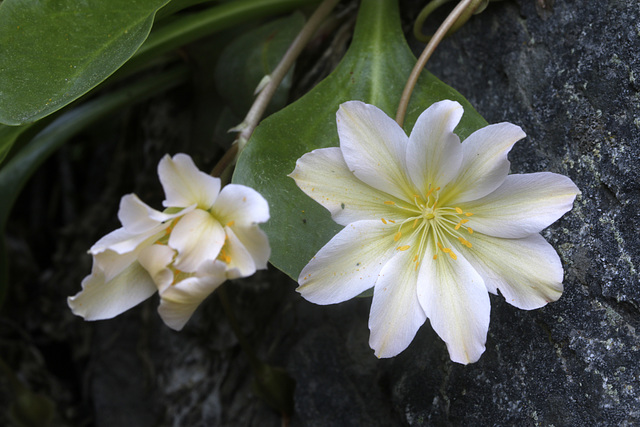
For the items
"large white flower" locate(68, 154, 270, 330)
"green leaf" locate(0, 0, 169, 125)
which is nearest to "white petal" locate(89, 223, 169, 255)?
"large white flower" locate(68, 154, 270, 330)

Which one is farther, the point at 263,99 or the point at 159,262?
the point at 263,99

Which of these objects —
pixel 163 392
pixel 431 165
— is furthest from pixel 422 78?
pixel 163 392

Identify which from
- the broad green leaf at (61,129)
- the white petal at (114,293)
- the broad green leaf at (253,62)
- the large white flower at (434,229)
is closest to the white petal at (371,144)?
the large white flower at (434,229)

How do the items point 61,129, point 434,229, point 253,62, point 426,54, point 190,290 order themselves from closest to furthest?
point 190,290
point 434,229
point 426,54
point 253,62
point 61,129

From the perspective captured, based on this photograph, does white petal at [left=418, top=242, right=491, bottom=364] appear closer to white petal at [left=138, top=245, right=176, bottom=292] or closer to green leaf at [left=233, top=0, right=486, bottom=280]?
green leaf at [left=233, top=0, right=486, bottom=280]

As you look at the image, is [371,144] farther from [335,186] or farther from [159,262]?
[159,262]

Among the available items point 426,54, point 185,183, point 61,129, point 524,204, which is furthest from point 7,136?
point 524,204
